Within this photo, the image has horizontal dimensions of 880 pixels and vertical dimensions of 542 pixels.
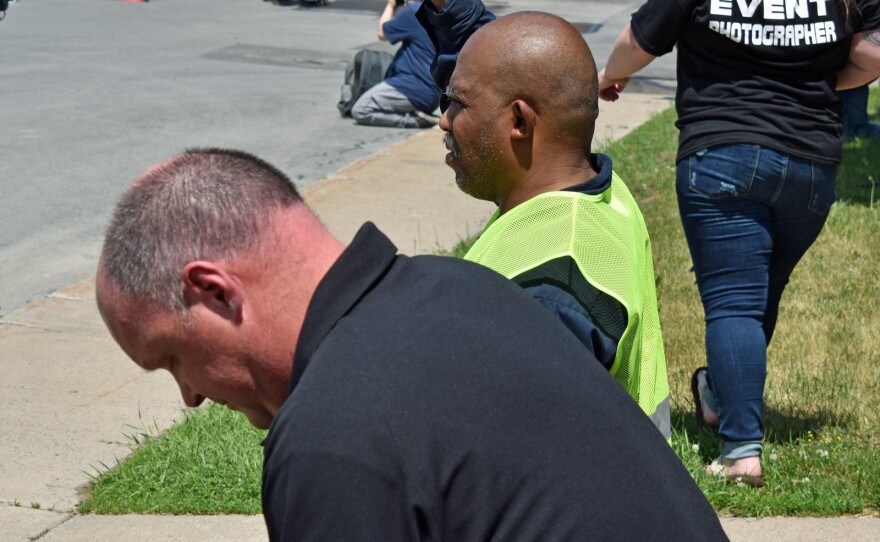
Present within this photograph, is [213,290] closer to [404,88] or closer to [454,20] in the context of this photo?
[454,20]

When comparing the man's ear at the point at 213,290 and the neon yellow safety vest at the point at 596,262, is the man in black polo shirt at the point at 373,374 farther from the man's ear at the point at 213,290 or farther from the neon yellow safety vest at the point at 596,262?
the neon yellow safety vest at the point at 596,262

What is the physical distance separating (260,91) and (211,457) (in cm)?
917

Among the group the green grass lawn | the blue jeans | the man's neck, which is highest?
the man's neck

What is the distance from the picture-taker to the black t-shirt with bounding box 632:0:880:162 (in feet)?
12.9

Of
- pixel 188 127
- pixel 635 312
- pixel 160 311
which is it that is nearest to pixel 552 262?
pixel 635 312

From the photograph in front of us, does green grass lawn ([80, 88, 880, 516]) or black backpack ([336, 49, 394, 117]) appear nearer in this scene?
green grass lawn ([80, 88, 880, 516])

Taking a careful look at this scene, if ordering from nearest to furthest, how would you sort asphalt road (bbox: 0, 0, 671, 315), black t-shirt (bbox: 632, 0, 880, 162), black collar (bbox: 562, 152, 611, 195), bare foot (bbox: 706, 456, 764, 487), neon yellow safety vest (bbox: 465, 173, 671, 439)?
neon yellow safety vest (bbox: 465, 173, 671, 439), black collar (bbox: 562, 152, 611, 195), black t-shirt (bbox: 632, 0, 880, 162), bare foot (bbox: 706, 456, 764, 487), asphalt road (bbox: 0, 0, 671, 315)

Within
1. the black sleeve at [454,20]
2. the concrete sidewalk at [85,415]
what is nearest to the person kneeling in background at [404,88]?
the concrete sidewalk at [85,415]

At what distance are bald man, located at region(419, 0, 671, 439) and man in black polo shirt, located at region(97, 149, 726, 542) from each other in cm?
65

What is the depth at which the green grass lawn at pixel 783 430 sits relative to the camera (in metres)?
4.33

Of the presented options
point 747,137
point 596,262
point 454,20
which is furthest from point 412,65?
point 596,262

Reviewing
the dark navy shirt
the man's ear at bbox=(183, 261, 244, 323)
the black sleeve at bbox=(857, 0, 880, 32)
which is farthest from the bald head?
the dark navy shirt

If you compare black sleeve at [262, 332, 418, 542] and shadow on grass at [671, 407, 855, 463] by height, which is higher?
black sleeve at [262, 332, 418, 542]

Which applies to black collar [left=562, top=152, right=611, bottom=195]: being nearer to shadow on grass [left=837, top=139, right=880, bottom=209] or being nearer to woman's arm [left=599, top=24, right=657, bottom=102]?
woman's arm [left=599, top=24, right=657, bottom=102]
